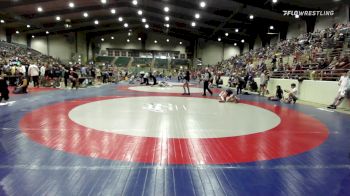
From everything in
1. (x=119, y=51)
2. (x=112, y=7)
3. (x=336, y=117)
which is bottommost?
(x=336, y=117)

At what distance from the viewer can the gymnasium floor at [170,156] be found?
2.61 m

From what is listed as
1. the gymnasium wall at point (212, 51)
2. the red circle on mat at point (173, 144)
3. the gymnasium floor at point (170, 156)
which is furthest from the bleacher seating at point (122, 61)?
the red circle on mat at point (173, 144)

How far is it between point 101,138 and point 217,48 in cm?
4426

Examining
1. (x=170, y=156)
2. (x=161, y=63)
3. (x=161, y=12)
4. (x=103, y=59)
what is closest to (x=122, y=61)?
(x=103, y=59)

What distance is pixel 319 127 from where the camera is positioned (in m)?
5.73

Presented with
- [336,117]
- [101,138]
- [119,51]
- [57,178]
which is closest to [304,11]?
[336,117]

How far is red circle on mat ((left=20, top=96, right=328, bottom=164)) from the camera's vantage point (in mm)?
3518

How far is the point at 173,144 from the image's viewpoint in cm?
409

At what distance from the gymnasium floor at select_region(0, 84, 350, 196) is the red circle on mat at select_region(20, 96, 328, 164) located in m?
0.01

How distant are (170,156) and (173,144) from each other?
56 cm

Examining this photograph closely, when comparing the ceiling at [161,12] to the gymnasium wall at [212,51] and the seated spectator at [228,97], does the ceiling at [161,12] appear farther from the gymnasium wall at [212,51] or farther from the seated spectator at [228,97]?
the seated spectator at [228,97]

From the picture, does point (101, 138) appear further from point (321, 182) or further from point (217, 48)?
point (217, 48)

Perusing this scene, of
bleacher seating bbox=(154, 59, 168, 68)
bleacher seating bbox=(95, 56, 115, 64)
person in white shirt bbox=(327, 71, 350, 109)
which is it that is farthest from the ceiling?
person in white shirt bbox=(327, 71, 350, 109)

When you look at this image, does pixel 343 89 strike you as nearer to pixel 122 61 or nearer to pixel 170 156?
pixel 170 156
